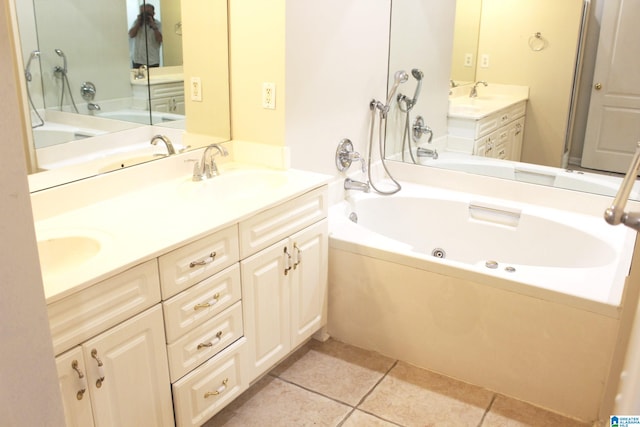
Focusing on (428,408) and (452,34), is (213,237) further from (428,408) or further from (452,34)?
(452,34)

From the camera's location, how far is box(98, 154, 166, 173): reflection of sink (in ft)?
7.09

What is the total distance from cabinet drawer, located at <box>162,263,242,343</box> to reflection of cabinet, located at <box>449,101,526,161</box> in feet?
5.99

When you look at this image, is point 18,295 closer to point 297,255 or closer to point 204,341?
point 204,341

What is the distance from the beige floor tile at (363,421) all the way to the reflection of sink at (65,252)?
3.73ft

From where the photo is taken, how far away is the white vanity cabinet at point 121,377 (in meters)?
1.52

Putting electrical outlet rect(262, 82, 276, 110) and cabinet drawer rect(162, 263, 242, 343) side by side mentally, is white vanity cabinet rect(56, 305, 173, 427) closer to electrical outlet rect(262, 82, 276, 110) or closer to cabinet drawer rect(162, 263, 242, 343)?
cabinet drawer rect(162, 263, 242, 343)

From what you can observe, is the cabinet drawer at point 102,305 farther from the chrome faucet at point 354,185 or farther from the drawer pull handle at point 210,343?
the chrome faucet at point 354,185

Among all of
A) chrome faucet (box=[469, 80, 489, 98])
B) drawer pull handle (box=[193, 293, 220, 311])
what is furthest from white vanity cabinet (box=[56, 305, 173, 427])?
chrome faucet (box=[469, 80, 489, 98])

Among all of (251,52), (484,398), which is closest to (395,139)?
(251,52)

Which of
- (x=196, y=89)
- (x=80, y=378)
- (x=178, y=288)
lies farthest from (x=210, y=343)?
(x=196, y=89)

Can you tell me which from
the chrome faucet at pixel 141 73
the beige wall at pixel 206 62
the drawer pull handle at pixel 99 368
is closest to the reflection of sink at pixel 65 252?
the drawer pull handle at pixel 99 368

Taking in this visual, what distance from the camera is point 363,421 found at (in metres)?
2.23

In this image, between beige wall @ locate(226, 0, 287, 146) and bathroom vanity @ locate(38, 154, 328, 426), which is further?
beige wall @ locate(226, 0, 287, 146)

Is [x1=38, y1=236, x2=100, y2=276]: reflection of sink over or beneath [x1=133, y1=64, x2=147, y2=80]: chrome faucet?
beneath
